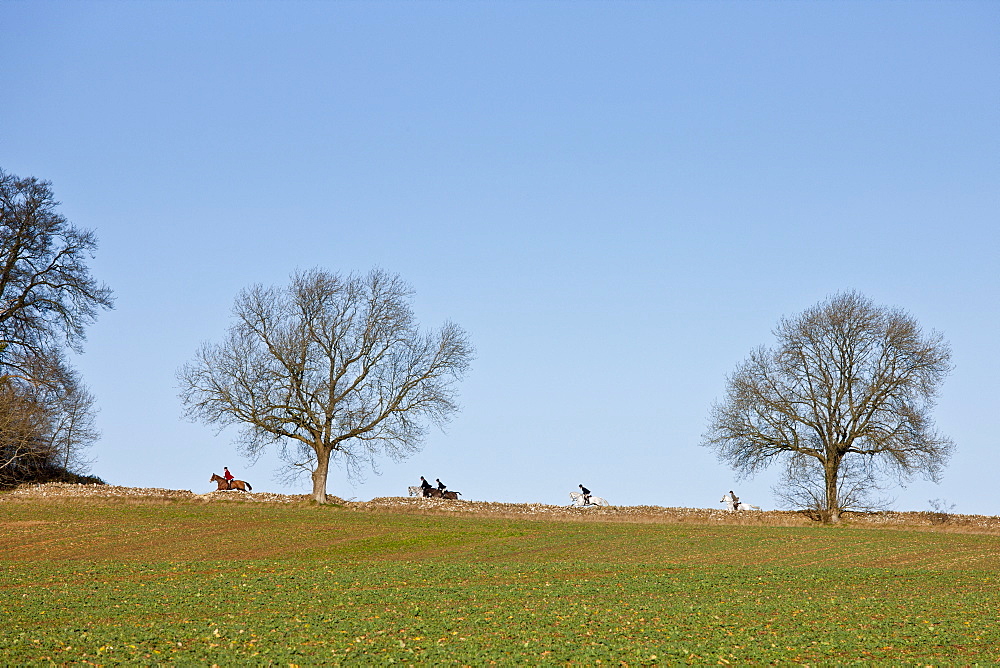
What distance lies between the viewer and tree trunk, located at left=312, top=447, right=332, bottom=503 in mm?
45188

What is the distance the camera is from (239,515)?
40.8 meters

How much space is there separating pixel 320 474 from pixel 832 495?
2527 centimetres

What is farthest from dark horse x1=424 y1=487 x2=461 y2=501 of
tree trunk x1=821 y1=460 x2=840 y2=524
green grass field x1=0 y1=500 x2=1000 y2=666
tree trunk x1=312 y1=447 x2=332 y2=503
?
tree trunk x1=821 y1=460 x2=840 y2=524

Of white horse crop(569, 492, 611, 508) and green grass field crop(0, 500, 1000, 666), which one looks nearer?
green grass field crop(0, 500, 1000, 666)

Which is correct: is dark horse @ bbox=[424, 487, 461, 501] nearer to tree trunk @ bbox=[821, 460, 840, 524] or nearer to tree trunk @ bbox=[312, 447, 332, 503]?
tree trunk @ bbox=[312, 447, 332, 503]

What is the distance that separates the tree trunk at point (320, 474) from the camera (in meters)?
45.2

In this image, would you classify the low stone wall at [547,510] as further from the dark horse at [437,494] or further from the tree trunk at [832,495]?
the dark horse at [437,494]

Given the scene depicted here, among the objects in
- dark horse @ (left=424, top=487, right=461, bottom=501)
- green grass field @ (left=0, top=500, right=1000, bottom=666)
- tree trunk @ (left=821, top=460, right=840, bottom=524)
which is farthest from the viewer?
dark horse @ (left=424, top=487, right=461, bottom=501)

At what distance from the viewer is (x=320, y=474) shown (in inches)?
1795

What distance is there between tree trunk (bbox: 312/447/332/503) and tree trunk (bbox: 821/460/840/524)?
2442cm

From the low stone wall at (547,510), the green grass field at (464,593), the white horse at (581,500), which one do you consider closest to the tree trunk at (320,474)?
the low stone wall at (547,510)

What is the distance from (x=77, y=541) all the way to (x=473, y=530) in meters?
14.9

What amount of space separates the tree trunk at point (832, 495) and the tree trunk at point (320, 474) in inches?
961

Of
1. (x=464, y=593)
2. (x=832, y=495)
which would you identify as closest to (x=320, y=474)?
(x=464, y=593)
